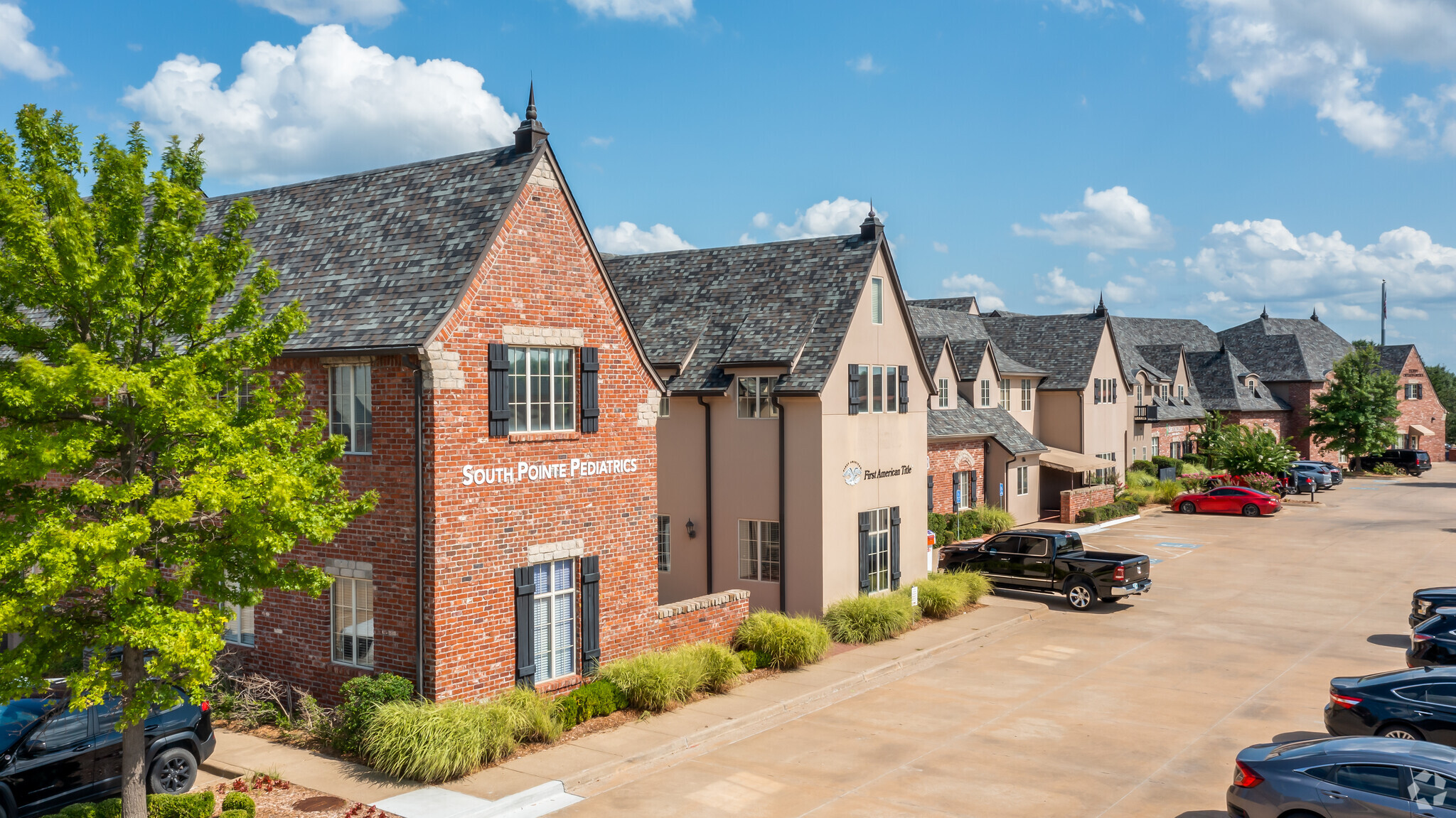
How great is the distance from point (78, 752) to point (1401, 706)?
18.5m

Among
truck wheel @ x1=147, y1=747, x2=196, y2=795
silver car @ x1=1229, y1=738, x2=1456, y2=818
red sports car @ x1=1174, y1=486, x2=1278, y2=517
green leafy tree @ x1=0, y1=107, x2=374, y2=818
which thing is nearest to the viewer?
green leafy tree @ x1=0, y1=107, x2=374, y2=818

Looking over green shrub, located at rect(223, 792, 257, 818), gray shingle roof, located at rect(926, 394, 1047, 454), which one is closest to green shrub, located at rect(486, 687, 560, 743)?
green shrub, located at rect(223, 792, 257, 818)

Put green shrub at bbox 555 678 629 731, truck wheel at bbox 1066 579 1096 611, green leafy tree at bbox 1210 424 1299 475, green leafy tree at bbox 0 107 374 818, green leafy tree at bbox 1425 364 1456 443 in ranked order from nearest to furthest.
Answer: green leafy tree at bbox 0 107 374 818 < green shrub at bbox 555 678 629 731 < truck wheel at bbox 1066 579 1096 611 < green leafy tree at bbox 1210 424 1299 475 < green leafy tree at bbox 1425 364 1456 443

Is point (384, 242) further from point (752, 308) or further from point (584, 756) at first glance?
point (752, 308)

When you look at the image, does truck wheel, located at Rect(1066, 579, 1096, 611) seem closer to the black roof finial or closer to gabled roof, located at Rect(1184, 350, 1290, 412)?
the black roof finial

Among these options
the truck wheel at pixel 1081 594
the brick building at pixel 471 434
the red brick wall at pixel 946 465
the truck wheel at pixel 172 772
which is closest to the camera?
the truck wheel at pixel 172 772

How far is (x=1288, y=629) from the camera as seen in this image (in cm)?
2506

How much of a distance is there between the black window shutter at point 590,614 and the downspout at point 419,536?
3.12 metres

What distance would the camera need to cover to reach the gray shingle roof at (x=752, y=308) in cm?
2480

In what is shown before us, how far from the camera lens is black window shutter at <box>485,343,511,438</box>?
17.0m

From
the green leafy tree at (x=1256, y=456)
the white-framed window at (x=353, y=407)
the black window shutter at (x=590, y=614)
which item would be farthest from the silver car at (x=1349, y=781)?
the green leafy tree at (x=1256, y=456)

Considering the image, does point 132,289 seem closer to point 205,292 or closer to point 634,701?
point 205,292

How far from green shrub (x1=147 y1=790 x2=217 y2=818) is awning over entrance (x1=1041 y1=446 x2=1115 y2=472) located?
38527mm

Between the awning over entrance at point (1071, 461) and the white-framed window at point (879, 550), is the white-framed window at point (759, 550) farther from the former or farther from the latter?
the awning over entrance at point (1071, 461)
